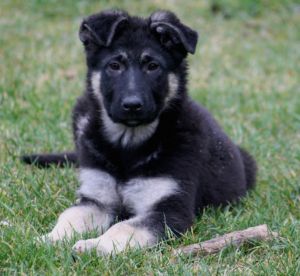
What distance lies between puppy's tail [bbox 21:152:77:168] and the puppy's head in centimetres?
108

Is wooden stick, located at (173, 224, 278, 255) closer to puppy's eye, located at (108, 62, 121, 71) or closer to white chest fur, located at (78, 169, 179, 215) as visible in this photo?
white chest fur, located at (78, 169, 179, 215)

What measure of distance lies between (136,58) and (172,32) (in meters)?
0.29

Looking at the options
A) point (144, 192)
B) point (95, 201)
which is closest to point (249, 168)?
point (144, 192)

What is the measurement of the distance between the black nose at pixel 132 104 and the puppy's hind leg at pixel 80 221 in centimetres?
70

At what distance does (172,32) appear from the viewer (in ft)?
15.9

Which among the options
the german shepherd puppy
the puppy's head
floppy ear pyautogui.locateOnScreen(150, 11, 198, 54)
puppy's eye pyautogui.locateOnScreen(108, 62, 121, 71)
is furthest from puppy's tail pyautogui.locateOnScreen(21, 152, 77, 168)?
floppy ear pyautogui.locateOnScreen(150, 11, 198, 54)

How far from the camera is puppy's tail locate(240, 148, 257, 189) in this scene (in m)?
5.90

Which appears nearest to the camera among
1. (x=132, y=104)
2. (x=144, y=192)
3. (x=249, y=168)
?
(x=132, y=104)

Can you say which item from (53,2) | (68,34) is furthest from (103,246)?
(53,2)

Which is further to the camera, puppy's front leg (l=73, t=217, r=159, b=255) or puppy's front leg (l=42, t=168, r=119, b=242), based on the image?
puppy's front leg (l=42, t=168, r=119, b=242)

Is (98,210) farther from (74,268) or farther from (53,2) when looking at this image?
(53,2)

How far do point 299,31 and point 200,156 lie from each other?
701 centimetres

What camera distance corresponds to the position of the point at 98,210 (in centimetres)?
485

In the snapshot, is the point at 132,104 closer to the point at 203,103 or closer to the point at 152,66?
the point at 152,66
